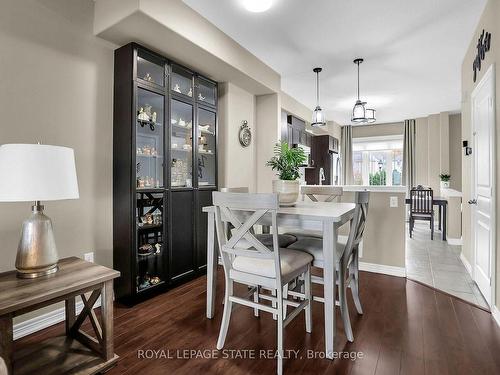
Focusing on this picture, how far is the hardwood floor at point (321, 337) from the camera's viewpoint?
1.66 meters

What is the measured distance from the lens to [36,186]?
1435mm

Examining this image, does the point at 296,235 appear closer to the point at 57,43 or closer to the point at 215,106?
the point at 215,106

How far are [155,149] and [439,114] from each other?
668 centimetres

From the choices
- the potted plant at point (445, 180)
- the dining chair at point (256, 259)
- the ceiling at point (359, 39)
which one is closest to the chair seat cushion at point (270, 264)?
the dining chair at point (256, 259)

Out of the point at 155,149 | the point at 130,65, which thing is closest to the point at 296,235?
the point at 155,149

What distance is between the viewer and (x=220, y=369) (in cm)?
164

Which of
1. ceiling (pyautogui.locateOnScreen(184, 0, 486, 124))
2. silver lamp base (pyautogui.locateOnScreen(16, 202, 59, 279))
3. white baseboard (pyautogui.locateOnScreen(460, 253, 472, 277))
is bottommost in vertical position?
white baseboard (pyautogui.locateOnScreen(460, 253, 472, 277))

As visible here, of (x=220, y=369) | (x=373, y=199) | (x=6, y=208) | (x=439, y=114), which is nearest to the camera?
(x=220, y=369)

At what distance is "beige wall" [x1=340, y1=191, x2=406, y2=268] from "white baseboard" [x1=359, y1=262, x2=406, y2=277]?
0.11 ft

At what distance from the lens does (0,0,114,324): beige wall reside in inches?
75.9

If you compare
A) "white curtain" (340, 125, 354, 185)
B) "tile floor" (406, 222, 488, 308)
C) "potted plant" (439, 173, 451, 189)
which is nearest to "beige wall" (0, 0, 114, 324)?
"tile floor" (406, 222, 488, 308)

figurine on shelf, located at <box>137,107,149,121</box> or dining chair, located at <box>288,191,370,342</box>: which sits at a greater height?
figurine on shelf, located at <box>137,107,149,121</box>

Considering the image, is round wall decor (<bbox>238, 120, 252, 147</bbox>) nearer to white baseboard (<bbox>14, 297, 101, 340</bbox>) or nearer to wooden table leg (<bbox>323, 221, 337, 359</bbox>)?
wooden table leg (<bbox>323, 221, 337, 359</bbox>)

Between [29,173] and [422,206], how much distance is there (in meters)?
6.00
